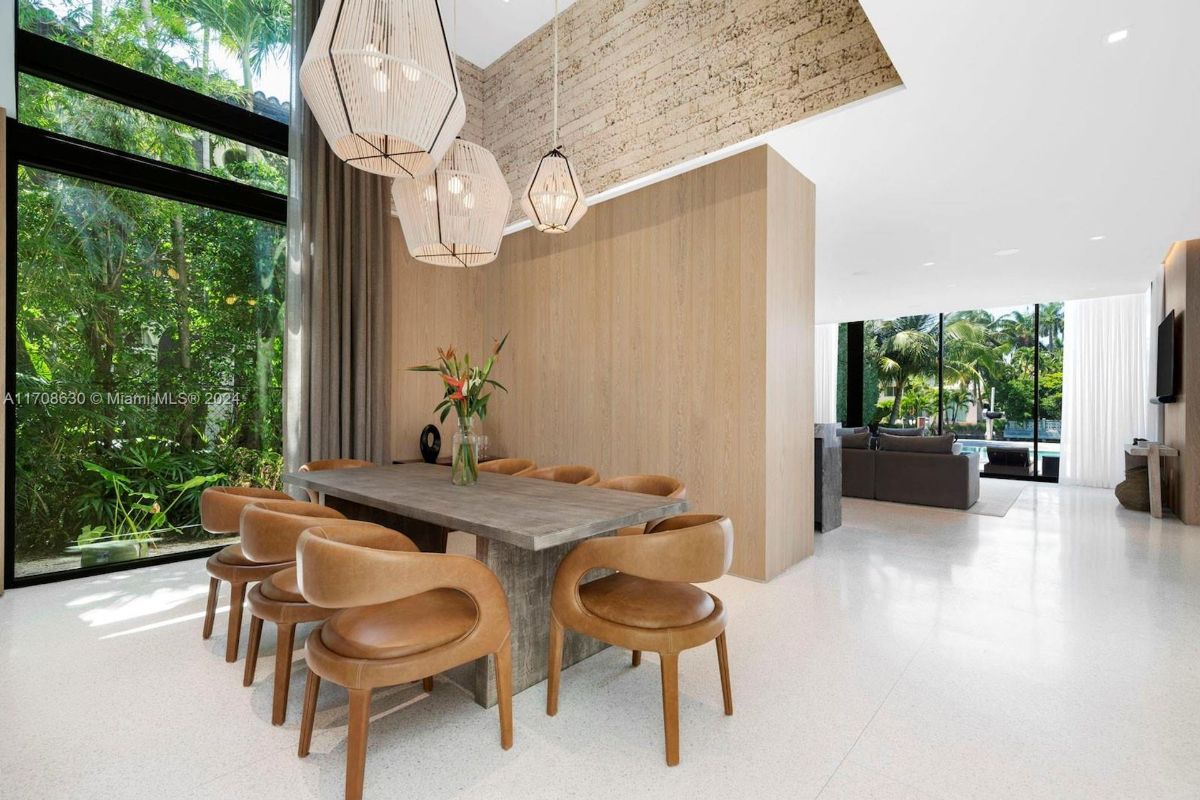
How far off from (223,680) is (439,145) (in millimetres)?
2387

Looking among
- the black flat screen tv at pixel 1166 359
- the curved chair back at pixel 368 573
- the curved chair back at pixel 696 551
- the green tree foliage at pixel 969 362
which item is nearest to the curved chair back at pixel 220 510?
the curved chair back at pixel 368 573

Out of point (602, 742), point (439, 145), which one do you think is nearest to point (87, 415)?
point (439, 145)

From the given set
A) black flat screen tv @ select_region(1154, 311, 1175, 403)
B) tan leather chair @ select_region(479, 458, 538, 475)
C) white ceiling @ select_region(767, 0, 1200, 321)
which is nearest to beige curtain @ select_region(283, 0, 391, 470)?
tan leather chair @ select_region(479, 458, 538, 475)

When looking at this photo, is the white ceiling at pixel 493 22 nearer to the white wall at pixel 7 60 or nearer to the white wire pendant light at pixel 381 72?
the white wall at pixel 7 60

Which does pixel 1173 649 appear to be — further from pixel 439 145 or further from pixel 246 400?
pixel 246 400

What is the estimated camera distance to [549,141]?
490 cm

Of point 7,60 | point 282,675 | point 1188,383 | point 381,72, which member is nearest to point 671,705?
point 282,675

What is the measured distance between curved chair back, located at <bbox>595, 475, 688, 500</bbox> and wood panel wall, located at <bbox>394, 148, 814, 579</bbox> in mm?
1016

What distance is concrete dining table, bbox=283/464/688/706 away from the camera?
1.88 m

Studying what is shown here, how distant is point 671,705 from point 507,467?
2.02 m

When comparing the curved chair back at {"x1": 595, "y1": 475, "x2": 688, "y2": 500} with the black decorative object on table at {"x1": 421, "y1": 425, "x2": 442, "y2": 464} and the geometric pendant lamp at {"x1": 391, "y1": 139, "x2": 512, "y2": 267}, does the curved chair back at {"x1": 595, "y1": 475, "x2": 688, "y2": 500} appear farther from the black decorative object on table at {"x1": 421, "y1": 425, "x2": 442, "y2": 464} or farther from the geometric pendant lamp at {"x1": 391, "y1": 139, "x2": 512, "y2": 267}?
the black decorative object on table at {"x1": 421, "y1": 425, "x2": 442, "y2": 464}

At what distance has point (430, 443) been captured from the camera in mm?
4992

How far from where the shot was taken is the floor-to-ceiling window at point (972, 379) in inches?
360

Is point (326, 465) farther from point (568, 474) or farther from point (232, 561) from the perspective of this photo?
point (568, 474)
